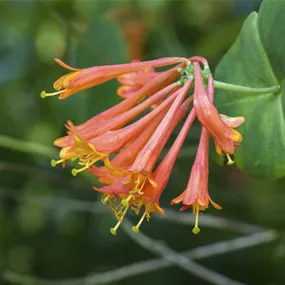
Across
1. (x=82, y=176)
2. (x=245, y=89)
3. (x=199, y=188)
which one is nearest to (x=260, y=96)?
(x=245, y=89)

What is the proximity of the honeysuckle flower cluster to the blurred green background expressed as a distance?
1.19 ft

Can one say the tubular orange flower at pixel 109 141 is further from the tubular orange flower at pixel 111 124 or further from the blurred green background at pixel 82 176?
the blurred green background at pixel 82 176

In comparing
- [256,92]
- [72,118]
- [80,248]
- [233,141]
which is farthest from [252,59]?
[80,248]

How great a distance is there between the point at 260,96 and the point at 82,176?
0.48 metres

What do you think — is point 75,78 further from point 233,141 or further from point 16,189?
point 16,189

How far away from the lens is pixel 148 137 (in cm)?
70

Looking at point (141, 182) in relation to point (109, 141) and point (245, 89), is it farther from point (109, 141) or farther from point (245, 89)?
point (245, 89)

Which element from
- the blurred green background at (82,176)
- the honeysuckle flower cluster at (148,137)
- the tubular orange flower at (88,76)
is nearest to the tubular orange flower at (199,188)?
the honeysuckle flower cluster at (148,137)

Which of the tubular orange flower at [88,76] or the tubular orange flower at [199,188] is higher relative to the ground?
the tubular orange flower at [88,76]

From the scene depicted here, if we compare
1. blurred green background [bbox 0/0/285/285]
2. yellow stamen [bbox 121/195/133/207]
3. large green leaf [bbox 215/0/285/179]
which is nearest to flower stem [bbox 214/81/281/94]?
large green leaf [bbox 215/0/285/179]

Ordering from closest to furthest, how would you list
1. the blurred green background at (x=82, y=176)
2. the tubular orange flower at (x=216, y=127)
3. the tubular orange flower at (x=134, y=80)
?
the tubular orange flower at (x=216, y=127)
the tubular orange flower at (x=134, y=80)
the blurred green background at (x=82, y=176)

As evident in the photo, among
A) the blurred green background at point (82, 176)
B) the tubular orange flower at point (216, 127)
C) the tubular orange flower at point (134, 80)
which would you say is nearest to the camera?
the tubular orange flower at point (216, 127)

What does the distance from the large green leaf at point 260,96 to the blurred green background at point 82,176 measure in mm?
331

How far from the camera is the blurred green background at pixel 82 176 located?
3.96 ft
